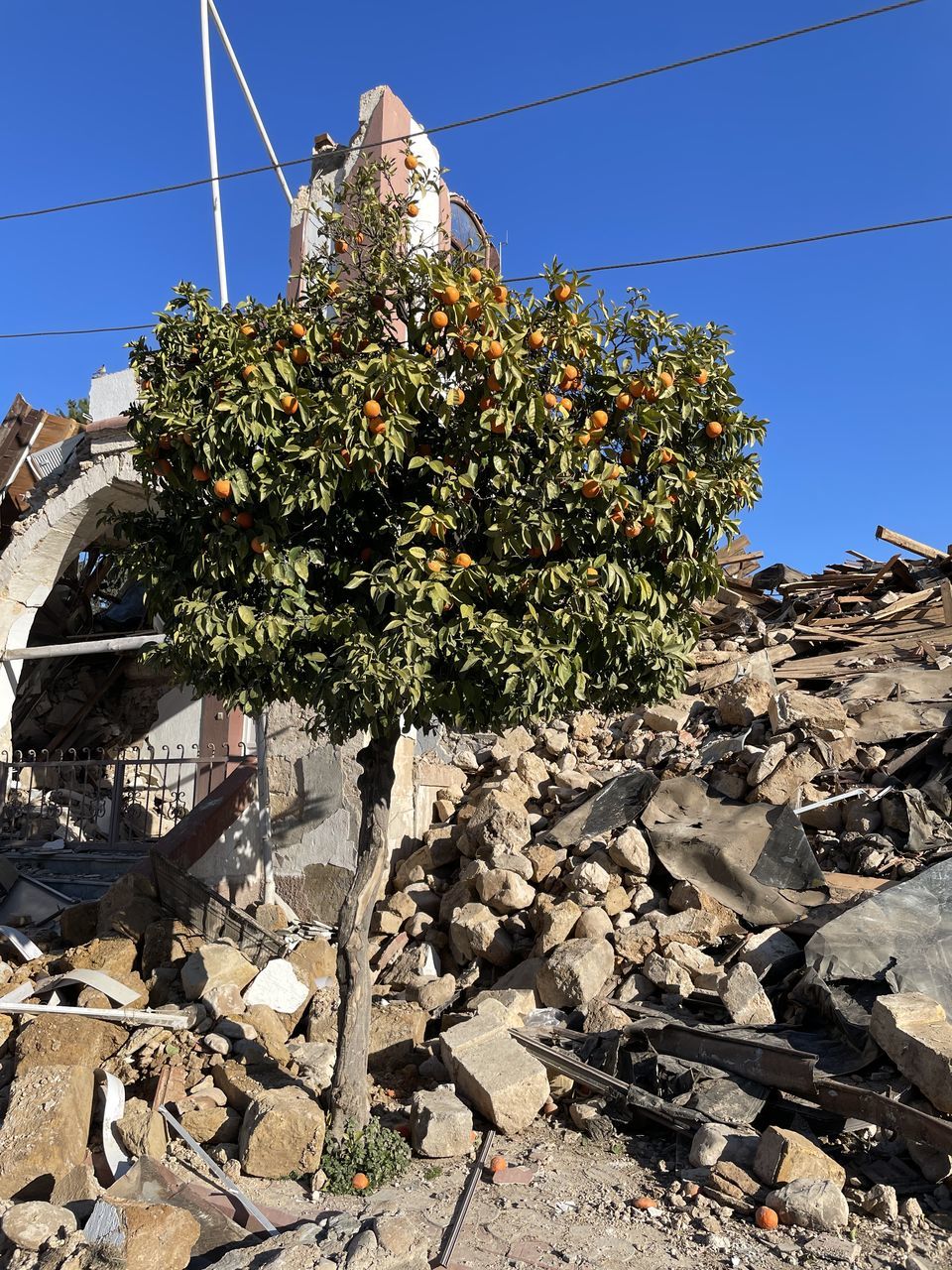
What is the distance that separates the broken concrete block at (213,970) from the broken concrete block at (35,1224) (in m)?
2.02

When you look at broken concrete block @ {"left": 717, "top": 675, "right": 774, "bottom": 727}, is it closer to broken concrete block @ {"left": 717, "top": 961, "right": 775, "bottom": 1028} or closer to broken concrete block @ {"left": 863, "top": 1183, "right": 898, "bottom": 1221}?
broken concrete block @ {"left": 717, "top": 961, "right": 775, "bottom": 1028}

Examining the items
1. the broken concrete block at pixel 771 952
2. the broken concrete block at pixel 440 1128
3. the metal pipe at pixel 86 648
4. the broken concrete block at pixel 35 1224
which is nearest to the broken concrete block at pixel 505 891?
the broken concrete block at pixel 771 952

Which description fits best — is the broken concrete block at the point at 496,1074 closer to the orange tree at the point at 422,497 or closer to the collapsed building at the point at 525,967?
the collapsed building at the point at 525,967

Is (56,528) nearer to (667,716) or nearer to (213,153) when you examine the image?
(213,153)

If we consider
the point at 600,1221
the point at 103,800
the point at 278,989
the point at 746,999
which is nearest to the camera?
the point at 600,1221

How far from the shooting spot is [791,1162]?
14.3ft

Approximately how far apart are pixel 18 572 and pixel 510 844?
24.7ft

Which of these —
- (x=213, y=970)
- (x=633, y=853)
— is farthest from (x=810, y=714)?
(x=213, y=970)

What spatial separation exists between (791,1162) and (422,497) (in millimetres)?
3598

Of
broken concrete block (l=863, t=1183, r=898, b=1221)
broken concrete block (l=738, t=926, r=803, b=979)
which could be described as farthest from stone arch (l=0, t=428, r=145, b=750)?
broken concrete block (l=863, t=1183, r=898, b=1221)

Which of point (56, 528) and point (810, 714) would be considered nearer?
point (810, 714)

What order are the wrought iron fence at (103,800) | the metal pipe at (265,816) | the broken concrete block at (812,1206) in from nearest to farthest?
the broken concrete block at (812,1206) < the metal pipe at (265,816) < the wrought iron fence at (103,800)

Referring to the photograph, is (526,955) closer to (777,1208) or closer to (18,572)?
(777,1208)

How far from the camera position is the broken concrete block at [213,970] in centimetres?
624
